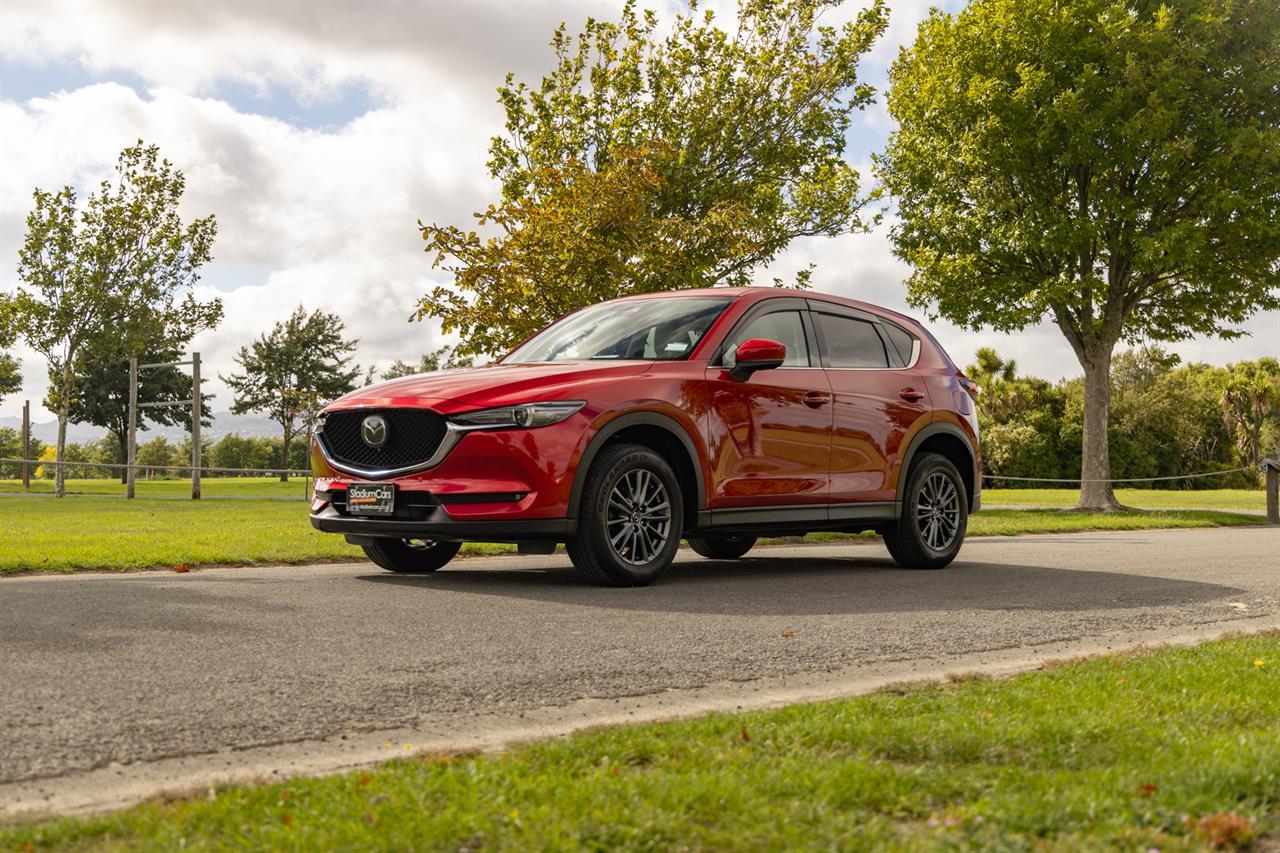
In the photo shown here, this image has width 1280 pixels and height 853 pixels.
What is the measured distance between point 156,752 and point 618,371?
476 centimetres

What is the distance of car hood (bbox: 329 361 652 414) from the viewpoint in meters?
7.66

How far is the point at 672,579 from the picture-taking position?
8.88 meters

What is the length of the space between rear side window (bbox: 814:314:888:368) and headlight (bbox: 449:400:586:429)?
2.74 metres

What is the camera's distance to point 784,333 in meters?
9.27

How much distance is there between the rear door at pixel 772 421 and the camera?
8.49 m

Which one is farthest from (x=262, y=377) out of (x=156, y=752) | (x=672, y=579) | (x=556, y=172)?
(x=156, y=752)

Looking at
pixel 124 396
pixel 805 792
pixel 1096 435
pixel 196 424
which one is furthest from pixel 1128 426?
pixel 805 792

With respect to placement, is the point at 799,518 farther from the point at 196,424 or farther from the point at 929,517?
the point at 196,424

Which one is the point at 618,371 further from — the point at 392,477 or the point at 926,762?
the point at 926,762

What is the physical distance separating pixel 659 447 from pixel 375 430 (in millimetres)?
1825

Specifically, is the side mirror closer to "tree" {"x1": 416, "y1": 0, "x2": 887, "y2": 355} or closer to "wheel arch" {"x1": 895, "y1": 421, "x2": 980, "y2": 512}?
"wheel arch" {"x1": 895, "y1": 421, "x2": 980, "y2": 512}

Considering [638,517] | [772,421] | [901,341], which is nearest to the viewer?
[638,517]

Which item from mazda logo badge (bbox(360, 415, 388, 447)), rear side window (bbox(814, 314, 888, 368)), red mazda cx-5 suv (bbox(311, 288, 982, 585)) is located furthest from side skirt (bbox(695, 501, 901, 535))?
mazda logo badge (bbox(360, 415, 388, 447))

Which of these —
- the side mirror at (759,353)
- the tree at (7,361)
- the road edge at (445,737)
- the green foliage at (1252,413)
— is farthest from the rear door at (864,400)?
the green foliage at (1252,413)
